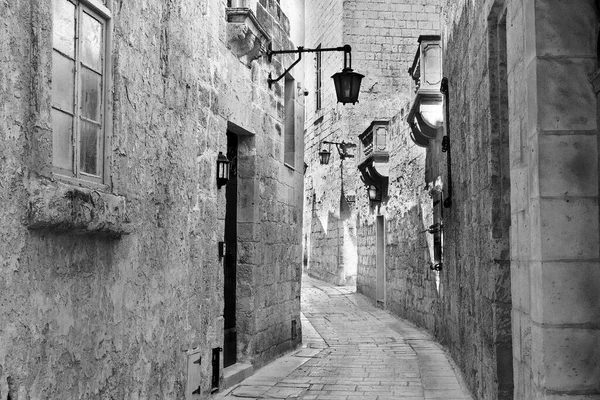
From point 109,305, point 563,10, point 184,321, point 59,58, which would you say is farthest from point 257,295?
point 563,10

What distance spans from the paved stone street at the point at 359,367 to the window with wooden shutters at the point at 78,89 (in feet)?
10.3

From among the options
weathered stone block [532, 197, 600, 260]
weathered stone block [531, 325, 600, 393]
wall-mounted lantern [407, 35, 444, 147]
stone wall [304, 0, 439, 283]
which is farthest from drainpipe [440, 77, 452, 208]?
stone wall [304, 0, 439, 283]

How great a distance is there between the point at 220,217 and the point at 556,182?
151 inches

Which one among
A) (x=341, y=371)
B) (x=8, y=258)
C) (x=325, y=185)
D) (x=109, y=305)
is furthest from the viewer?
(x=325, y=185)

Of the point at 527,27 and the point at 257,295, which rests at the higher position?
the point at 527,27

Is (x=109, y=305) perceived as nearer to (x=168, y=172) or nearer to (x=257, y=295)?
(x=168, y=172)

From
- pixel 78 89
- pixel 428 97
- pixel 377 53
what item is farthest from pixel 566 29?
pixel 377 53

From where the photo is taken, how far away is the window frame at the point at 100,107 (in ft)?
11.7

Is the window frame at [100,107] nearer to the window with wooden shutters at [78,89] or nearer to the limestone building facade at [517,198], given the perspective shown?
the window with wooden shutters at [78,89]

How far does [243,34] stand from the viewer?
22.7 feet

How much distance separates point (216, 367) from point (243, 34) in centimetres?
308

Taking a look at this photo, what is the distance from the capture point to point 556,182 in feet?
10.2

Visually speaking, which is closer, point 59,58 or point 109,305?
point 59,58

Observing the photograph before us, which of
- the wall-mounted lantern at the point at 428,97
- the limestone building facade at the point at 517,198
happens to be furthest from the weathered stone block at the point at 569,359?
the wall-mounted lantern at the point at 428,97
